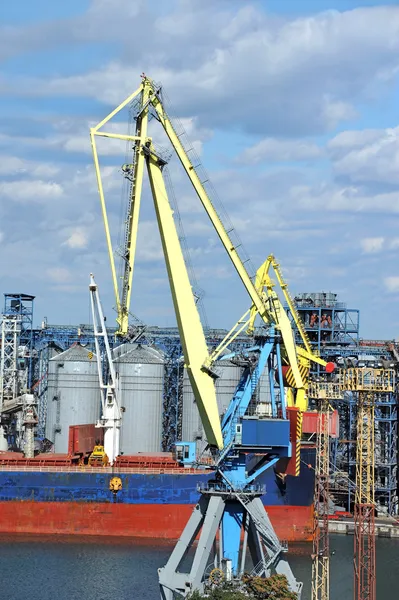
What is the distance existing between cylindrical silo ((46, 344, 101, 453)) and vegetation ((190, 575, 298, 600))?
44851mm

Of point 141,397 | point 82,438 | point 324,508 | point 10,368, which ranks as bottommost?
point 324,508

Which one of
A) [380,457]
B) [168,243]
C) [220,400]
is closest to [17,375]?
[220,400]

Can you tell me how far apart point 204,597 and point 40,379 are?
53099mm

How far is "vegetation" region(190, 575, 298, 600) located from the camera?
3462cm

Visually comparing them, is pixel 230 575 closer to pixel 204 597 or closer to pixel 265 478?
pixel 204 597

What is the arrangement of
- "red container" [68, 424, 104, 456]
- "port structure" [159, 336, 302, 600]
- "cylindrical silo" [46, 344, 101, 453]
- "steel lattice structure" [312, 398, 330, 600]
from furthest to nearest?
1. "cylindrical silo" [46, 344, 101, 453]
2. "red container" [68, 424, 104, 456]
3. "port structure" [159, 336, 302, 600]
4. "steel lattice structure" [312, 398, 330, 600]

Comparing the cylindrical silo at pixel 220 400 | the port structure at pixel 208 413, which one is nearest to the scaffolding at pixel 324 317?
the cylindrical silo at pixel 220 400

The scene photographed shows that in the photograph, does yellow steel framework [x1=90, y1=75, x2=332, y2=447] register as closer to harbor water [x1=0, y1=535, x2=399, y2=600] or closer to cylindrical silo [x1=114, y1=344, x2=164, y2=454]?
harbor water [x1=0, y1=535, x2=399, y2=600]

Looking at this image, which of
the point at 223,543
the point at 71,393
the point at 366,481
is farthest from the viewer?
the point at 71,393

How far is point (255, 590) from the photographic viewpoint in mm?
35750

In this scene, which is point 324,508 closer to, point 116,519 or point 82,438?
point 116,519

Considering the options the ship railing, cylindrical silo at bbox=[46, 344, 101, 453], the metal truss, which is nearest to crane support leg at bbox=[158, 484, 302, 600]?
the ship railing

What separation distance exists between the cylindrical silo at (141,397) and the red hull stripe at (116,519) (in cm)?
1496

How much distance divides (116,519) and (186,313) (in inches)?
1040
